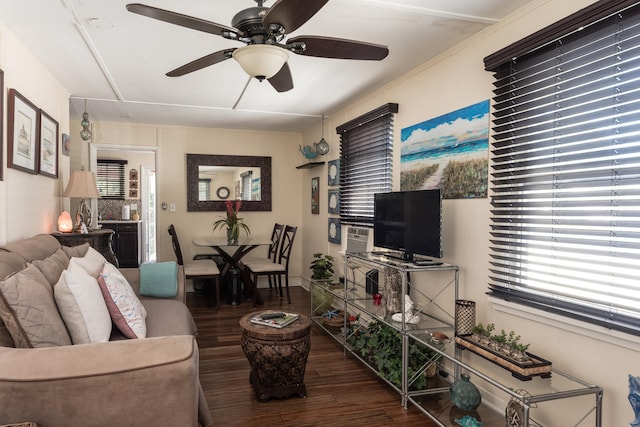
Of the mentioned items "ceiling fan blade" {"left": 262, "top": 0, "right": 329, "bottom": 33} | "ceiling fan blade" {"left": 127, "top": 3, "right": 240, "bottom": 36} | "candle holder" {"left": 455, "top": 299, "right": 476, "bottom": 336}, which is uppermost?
"ceiling fan blade" {"left": 127, "top": 3, "right": 240, "bottom": 36}

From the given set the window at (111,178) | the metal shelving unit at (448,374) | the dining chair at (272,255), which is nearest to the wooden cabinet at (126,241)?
the window at (111,178)

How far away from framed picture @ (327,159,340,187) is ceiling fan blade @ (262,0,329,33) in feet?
10.7

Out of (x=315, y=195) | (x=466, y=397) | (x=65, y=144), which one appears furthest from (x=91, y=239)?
(x=466, y=397)

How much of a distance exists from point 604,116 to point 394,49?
5.02 feet

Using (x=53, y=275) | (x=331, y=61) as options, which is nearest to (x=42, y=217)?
Answer: (x=53, y=275)

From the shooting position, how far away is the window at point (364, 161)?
386 centimetres

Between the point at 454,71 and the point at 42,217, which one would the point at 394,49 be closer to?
the point at 454,71

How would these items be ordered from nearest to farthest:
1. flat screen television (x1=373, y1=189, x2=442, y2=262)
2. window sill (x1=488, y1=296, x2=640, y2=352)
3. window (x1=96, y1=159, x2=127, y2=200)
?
window sill (x1=488, y1=296, x2=640, y2=352) < flat screen television (x1=373, y1=189, x2=442, y2=262) < window (x1=96, y1=159, x2=127, y2=200)

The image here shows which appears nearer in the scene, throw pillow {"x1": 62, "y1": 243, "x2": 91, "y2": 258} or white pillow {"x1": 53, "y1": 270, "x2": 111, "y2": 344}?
white pillow {"x1": 53, "y1": 270, "x2": 111, "y2": 344}

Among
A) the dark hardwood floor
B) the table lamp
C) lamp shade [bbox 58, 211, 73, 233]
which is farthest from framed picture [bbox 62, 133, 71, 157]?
the dark hardwood floor

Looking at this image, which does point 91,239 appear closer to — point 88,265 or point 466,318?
point 88,265

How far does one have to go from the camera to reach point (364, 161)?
434cm

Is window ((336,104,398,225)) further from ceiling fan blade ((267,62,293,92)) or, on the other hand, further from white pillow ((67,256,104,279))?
white pillow ((67,256,104,279))

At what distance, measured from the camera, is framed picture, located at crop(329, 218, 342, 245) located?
506 cm
